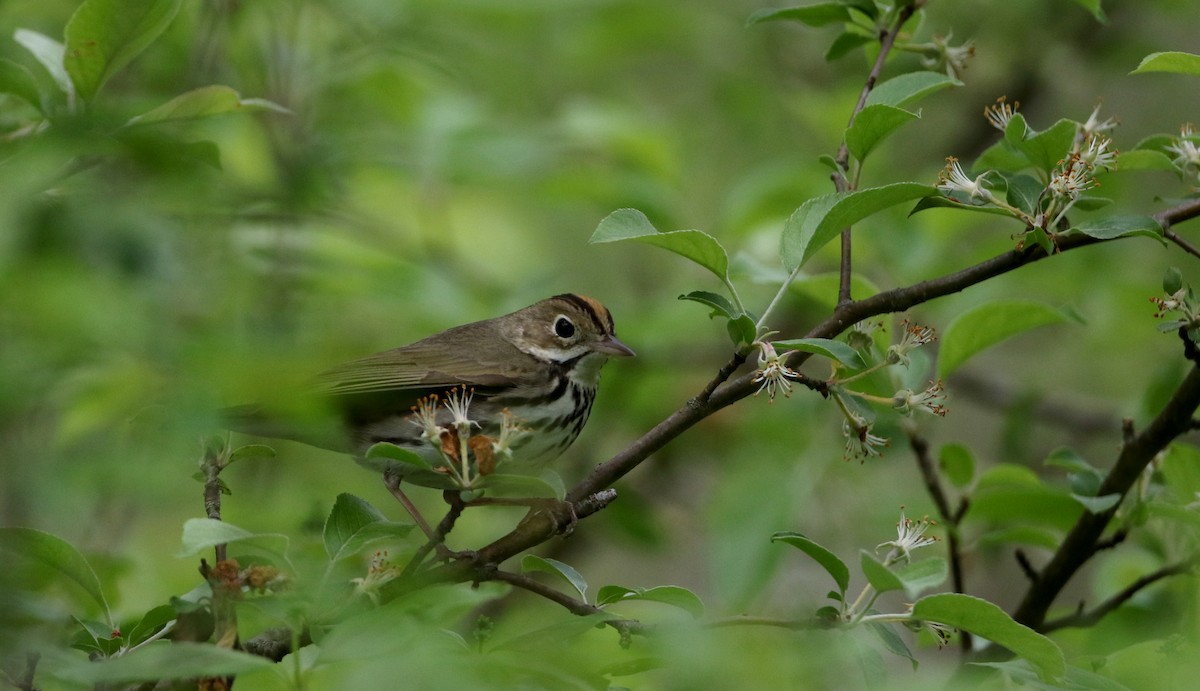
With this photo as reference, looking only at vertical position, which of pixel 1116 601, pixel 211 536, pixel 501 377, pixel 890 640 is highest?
pixel 211 536

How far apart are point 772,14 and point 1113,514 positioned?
4.87 ft

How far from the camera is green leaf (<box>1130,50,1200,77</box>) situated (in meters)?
2.42

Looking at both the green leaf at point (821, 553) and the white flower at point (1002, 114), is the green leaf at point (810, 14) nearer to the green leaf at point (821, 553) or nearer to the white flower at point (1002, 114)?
the white flower at point (1002, 114)

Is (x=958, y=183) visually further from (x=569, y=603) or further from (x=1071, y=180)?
(x=569, y=603)

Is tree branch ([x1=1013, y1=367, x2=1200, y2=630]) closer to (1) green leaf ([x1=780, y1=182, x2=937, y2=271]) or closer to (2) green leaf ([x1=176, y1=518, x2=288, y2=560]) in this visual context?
(1) green leaf ([x1=780, y1=182, x2=937, y2=271])

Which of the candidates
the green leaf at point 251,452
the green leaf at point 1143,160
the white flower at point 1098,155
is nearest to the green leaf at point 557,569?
the green leaf at point 251,452

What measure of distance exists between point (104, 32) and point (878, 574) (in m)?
1.90

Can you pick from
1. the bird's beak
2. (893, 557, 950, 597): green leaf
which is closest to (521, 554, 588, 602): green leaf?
(893, 557, 950, 597): green leaf

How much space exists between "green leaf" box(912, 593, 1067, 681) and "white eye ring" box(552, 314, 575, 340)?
2.80 m

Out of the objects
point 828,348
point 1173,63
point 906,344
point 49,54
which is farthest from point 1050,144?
point 49,54

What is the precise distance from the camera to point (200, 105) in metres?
2.67

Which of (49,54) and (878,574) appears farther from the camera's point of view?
(49,54)

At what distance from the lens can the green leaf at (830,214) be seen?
228cm

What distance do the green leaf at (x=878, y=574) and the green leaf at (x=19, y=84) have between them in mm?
1893
